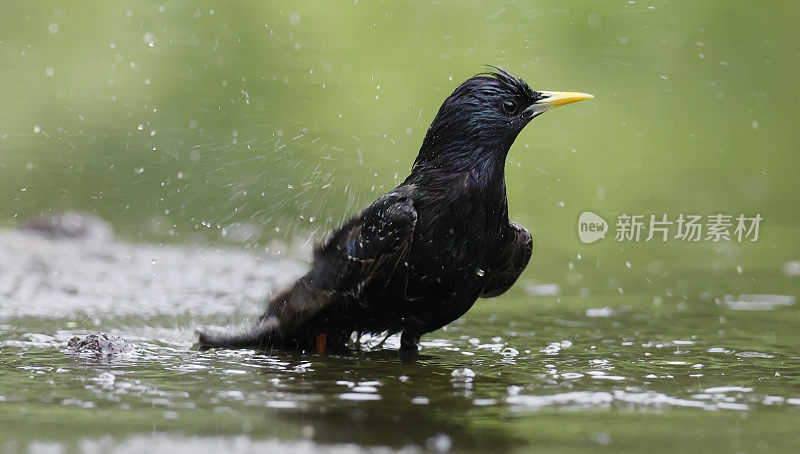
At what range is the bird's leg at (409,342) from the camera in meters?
5.68

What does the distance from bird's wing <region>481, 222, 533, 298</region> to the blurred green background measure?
238 cm

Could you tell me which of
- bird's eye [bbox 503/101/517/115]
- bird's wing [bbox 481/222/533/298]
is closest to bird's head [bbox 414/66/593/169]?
bird's eye [bbox 503/101/517/115]

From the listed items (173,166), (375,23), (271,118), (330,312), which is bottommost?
(330,312)

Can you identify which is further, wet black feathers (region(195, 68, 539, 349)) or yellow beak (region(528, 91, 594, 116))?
yellow beak (region(528, 91, 594, 116))

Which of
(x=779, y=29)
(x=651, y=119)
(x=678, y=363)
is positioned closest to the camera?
(x=678, y=363)

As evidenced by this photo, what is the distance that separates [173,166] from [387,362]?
5.37 meters

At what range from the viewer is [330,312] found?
561 centimetres

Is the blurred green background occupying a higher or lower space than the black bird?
higher

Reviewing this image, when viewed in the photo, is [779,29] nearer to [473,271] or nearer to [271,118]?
[271,118]

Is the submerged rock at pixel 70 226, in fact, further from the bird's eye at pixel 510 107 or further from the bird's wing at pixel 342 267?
the bird's eye at pixel 510 107

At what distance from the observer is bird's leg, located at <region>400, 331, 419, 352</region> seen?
568 centimetres

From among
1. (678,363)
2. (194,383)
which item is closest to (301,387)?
(194,383)

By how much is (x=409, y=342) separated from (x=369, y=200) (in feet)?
14.0

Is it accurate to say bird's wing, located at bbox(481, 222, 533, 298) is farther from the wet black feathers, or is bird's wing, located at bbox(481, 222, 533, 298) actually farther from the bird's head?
the bird's head
